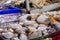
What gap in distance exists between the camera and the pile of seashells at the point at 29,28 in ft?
5.37

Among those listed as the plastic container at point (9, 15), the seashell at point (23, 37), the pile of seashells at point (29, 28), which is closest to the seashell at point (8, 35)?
the pile of seashells at point (29, 28)

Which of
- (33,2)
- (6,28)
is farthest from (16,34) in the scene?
(33,2)

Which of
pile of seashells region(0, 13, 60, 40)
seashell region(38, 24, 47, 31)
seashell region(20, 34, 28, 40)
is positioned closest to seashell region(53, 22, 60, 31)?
pile of seashells region(0, 13, 60, 40)

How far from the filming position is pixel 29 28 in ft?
5.62

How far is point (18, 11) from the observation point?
2232mm

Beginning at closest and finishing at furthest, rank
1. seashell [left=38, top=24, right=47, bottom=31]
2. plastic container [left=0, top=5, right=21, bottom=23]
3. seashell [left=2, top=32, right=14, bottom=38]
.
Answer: seashell [left=2, top=32, right=14, bottom=38]
seashell [left=38, top=24, right=47, bottom=31]
plastic container [left=0, top=5, right=21, bottom=23]

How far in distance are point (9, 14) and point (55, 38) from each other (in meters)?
0.72

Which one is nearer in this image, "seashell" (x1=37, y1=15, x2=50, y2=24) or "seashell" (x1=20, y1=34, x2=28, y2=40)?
"seashell" (x1=20, y1=34, x2=28, y2=40)

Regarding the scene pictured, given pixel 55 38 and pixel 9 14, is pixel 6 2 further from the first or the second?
pixel 55 38

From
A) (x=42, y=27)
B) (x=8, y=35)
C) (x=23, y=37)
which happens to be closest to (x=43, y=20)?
(x=42, y=27)

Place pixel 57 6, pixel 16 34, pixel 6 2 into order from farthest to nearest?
pixel 6 2 < pixel 57 6 < pixel 16 34

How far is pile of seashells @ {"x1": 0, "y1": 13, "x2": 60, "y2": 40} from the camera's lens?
1.64 meters

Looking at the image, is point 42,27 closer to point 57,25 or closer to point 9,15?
point 57,25

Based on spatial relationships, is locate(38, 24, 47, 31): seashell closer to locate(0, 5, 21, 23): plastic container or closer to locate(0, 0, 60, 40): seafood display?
locate(0, 0, 60, 40): seafood display
